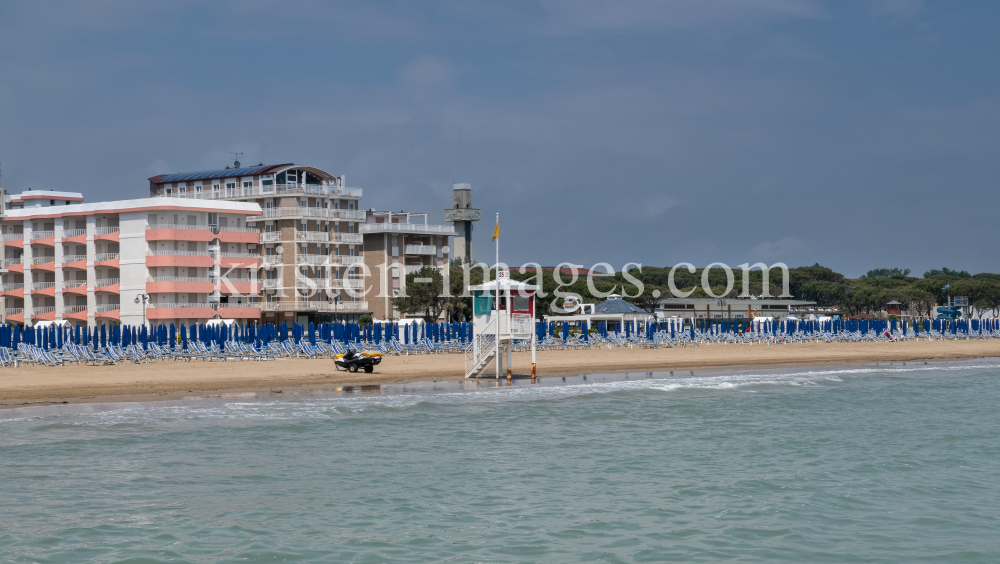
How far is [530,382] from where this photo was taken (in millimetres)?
27938

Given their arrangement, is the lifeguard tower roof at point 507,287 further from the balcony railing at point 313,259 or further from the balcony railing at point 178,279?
the balcony railing at point 313,259

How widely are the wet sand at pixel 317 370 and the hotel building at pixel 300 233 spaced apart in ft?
98.1

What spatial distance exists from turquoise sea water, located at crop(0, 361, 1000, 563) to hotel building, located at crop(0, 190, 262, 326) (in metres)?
37.9

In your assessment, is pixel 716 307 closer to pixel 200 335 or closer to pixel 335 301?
pixel 335 301

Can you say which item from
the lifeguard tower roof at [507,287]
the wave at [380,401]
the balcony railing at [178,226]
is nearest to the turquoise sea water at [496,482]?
the wave at [380,401]

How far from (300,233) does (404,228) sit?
983cm

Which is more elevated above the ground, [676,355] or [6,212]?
[6,212]

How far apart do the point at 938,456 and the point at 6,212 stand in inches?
2430

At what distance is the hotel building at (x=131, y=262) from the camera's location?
190 ft

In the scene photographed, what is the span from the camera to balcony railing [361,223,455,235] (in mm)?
74750

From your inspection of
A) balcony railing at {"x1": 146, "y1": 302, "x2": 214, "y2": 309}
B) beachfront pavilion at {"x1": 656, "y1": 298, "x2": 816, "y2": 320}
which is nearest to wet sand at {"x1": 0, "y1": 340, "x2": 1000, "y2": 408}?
balcony railing at {"x1": 146, "y1": 302, "x2": 214, "y2": 309}

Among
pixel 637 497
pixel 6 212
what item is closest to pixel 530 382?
pixel 637 497

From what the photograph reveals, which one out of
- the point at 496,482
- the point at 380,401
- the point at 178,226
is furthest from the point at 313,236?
the point at 496,482

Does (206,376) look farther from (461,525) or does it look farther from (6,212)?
(6,212)
